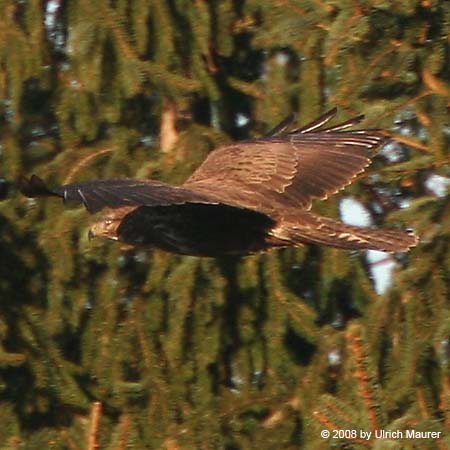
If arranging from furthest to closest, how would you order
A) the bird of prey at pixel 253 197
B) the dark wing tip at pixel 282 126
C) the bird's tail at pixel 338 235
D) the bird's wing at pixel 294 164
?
the dark wing tip at pixel 282 126 < the bird's wing at pixel 294 164 < the bird's tail at pixel 338 235 < the bird of prey at pixel 253 197

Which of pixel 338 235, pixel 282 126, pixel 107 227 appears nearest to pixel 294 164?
pixel 282 126

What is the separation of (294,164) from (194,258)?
0.58 m

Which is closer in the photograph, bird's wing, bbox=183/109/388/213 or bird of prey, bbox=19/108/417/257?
bird of prey, bbox=19/108/417/257

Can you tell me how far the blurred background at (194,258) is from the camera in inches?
279

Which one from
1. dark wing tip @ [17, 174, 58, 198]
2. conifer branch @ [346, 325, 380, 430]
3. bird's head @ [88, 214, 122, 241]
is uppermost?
dark wing tip @ [17, 174, 58, 198]

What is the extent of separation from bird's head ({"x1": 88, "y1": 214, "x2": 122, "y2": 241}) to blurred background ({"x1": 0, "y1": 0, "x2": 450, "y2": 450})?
67 centimetres

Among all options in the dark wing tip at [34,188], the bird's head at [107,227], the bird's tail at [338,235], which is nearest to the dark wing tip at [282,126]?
the bird's tail at [338,235]

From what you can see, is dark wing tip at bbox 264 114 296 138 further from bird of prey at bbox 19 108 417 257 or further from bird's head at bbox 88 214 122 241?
bird's head at bbox 88 214 122 241

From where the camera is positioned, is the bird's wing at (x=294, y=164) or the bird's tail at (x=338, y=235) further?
the bird's wing at (x=294, y=164)

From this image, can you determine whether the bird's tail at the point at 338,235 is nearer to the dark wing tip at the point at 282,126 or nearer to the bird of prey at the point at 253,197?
the bird of prey at the point at 253,197

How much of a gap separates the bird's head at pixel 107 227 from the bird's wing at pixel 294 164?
0.35m

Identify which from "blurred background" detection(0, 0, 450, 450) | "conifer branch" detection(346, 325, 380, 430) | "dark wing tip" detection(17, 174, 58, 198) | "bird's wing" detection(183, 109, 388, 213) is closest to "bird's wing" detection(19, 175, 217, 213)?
"dark wing tip" detection(17, 174, 58, 198)

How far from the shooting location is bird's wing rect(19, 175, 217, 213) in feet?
18.5

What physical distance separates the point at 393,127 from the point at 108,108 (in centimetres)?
135
